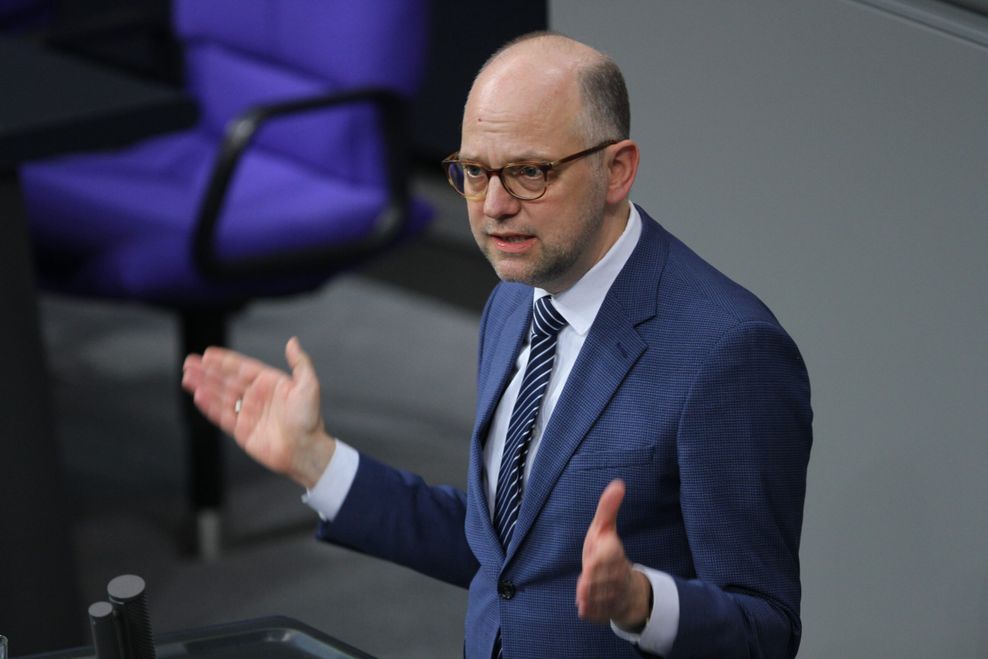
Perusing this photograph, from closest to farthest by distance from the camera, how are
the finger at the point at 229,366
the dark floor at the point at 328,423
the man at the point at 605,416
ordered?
1. the man at the point at 605,416
2. the finger at the point at 229,366
3. the dark floor at the point at 328,423

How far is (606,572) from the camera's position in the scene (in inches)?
50.0

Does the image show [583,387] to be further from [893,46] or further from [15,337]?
[15,337]

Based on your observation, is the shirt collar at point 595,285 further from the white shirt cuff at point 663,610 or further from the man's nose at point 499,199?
the white shirt cuff at point 663,610

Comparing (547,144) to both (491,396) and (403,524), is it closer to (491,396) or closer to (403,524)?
(491,396)

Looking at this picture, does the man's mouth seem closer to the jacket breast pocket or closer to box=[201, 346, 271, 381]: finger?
the jacket breast pocket

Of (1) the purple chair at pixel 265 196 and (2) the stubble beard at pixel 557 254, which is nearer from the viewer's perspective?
(2) the stubble beard at pixel 557 254

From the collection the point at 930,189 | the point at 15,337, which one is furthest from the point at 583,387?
the point at 15,337

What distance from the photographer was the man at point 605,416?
1389 mm

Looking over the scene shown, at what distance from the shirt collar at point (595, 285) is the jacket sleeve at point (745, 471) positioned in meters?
0.14

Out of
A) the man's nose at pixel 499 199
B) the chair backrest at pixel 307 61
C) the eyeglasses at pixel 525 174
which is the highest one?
the eyeglasses at pixel 525 174

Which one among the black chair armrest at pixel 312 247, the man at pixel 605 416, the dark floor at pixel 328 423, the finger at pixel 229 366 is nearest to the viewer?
the man at pixel 605 416

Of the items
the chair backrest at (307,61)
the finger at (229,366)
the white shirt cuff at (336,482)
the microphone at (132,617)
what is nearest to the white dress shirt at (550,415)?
the white shirt cuff at (336,482)

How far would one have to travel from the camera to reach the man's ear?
1417 millimetres

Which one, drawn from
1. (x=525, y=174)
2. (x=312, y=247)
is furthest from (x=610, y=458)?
(x=312, y=247)
